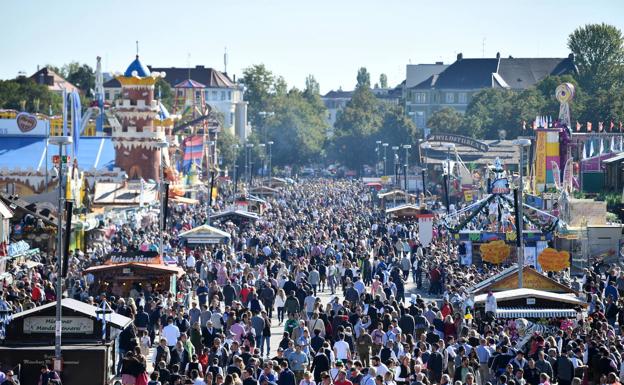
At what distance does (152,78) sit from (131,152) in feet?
14.4

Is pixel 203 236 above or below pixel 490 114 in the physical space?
below

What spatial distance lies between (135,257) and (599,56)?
106043 millimetres

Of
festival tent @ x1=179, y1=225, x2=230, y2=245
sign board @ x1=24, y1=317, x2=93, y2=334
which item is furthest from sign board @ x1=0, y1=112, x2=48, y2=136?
sign board @ x1=24, y1=317, x2=93, y2=334

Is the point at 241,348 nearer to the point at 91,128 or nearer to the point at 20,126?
the point at 20,126

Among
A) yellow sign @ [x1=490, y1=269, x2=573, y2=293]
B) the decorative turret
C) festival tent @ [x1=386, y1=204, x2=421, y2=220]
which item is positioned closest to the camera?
yellow sign @ [x1=490, y1=269, x2=573, y2=293]

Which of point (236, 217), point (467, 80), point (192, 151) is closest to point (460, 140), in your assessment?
point (192, 151)

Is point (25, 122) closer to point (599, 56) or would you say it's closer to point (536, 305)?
point (536, 305)

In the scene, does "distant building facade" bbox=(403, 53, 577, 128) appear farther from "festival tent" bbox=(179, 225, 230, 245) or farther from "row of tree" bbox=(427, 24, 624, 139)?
"festival tent" bbox=(179, 225, 230, 245)

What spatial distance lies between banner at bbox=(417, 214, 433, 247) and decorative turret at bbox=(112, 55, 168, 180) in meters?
38.4

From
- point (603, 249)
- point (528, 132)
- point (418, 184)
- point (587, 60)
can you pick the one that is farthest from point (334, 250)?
point (587, 60)

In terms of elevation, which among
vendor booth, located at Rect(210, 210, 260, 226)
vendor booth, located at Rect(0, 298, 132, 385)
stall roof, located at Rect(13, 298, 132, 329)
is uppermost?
stall roof, located at Rect(13, 298, 132, 329)

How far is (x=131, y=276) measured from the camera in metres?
32.8

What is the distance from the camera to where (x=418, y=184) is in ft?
337

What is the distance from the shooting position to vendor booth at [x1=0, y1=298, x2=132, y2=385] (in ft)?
72.2
